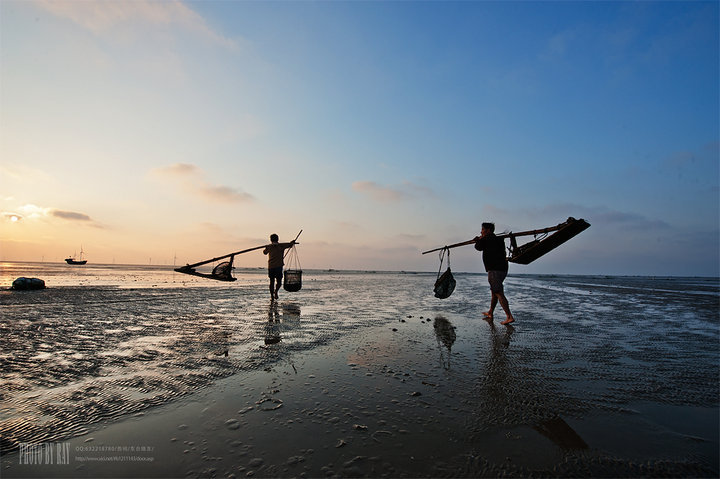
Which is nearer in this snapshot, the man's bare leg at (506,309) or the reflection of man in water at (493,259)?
the man's bare leg at (506,309)

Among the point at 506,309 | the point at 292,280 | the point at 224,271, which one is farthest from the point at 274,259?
the point at 506,309

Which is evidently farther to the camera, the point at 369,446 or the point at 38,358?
the point at 38,358

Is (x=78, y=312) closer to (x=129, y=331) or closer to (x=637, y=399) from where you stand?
(x=129, y=331)

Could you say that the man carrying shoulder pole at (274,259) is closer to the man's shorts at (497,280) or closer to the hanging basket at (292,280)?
the hanging basket at (292,280)

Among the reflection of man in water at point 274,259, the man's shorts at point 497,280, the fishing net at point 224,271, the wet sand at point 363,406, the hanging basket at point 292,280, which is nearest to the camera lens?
the wet sand at point 363,406

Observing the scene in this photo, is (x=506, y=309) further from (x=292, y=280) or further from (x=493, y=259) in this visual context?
(x=292, y=280)

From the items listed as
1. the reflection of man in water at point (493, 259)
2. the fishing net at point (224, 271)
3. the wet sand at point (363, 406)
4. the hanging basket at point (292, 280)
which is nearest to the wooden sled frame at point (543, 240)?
the reflection of man in water at point (493, 259)

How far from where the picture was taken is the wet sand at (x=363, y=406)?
7.55 feet

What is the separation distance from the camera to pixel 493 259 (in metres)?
9.71

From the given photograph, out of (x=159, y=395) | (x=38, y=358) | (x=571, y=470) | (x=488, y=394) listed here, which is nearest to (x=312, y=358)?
(x=159, y=395)

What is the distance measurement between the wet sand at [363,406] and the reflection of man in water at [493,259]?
2893mm

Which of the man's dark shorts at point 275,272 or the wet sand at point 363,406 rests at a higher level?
the man's dark shorts at point 275,272

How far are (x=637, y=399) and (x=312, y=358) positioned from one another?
412 centimetres

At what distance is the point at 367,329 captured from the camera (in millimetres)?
7629
